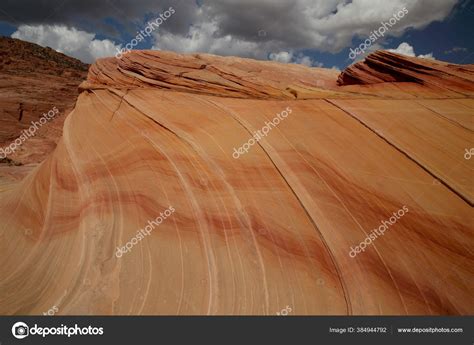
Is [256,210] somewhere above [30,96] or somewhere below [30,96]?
below

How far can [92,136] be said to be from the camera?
25.3 ft

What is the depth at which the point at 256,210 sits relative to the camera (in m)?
5.41

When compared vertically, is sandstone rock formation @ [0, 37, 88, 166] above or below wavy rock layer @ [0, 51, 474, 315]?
above

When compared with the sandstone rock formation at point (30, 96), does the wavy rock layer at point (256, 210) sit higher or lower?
lower

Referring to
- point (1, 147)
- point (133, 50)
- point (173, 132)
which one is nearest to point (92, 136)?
point (173, 132)

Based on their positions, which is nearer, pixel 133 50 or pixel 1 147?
pixel 133 50

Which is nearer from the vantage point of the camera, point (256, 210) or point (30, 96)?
point (256, 210)

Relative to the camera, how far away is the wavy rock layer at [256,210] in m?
4.53

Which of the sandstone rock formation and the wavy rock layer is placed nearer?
the wavy rock layer

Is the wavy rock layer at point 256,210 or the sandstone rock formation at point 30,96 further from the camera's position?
the sandstone rock formation at point 30,96

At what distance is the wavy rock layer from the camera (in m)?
4.53
